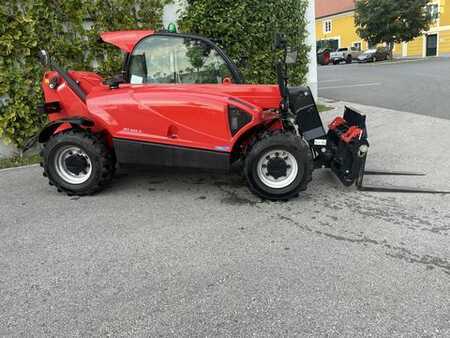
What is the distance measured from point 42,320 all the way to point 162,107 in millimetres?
2522

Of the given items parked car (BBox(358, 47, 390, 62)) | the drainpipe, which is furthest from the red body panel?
parked car (BBox(358, 47, 390, 62))

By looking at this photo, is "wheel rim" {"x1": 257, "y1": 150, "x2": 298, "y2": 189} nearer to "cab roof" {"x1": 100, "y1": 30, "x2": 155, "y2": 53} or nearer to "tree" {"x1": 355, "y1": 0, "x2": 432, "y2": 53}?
"cab roof" {"x1": 100, "y1": 30, "x2": 155, "y2": 53}

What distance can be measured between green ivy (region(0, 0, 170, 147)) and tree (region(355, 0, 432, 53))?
31.7 meters

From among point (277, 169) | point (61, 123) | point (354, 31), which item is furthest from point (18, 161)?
point (354, 31)

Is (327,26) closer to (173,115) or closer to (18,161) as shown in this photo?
(18,161)

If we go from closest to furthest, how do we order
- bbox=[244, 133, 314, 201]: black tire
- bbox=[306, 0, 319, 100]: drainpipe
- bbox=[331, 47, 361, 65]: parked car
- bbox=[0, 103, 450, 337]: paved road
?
bbox=[0, 103, 450, 337]: paved road < bbox=[244, 133, 314, 201]: black tire < bbox=[306, 0, 319, 100]: drainpipe < bbox=[331, 47, 361, 65]: parked car

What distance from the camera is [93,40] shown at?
699 cm

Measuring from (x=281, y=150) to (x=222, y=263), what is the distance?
1669mm

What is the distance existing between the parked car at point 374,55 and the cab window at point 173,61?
34.4m

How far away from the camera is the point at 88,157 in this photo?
4582 mm

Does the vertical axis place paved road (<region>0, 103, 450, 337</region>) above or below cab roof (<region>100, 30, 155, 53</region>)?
below

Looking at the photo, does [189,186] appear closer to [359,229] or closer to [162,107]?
[162,107]

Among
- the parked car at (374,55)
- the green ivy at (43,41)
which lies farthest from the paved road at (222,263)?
the parked car at (374,55)

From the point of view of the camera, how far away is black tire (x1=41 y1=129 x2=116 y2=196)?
4.52m
